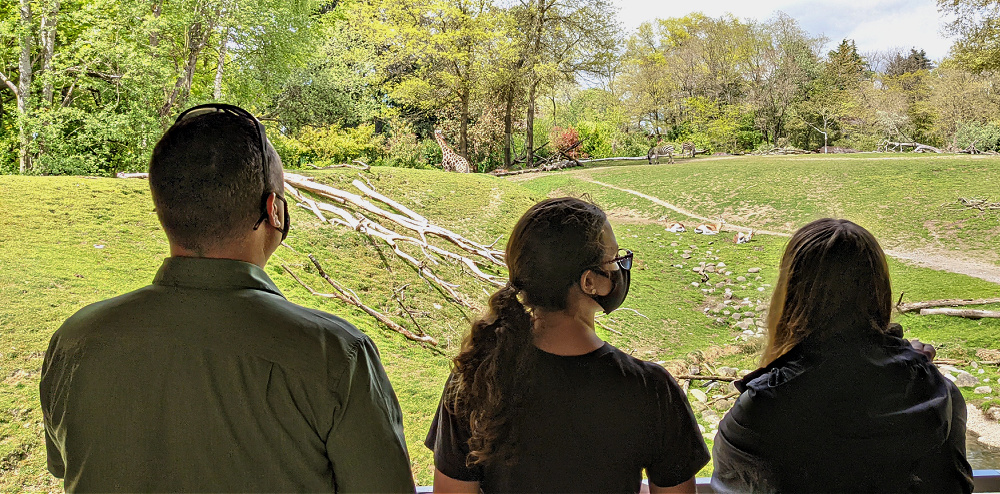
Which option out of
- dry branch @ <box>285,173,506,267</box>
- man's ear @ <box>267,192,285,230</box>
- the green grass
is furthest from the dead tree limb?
man's ear @ <box>267,192,285,230</box>

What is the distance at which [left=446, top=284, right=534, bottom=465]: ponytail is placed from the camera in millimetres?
968

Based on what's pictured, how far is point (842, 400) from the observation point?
1.01 metres

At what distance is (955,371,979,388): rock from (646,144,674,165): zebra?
1403 millimetres

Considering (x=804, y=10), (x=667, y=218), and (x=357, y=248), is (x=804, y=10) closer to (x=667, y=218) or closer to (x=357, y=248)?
(x=667, y=218)

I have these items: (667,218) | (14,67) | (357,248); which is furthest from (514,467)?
(14,67)

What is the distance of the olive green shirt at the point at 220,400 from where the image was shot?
2.59 ft

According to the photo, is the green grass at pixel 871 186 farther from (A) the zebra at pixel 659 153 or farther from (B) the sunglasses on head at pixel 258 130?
(B) the sunglasses on head at pixel 258 130

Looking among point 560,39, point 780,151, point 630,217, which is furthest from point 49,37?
point 780,151

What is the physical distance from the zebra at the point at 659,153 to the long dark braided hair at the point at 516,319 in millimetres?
2018

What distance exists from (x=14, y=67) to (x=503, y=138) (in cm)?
196

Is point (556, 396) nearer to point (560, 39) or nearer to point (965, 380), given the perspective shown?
point (560, 39)

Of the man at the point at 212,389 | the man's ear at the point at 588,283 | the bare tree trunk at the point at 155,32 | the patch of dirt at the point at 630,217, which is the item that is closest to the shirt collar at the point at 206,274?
the man at the point at 212,389

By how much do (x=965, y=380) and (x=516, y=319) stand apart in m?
2.54

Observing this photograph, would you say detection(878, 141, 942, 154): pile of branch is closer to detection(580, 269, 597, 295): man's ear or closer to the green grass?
the green grass
